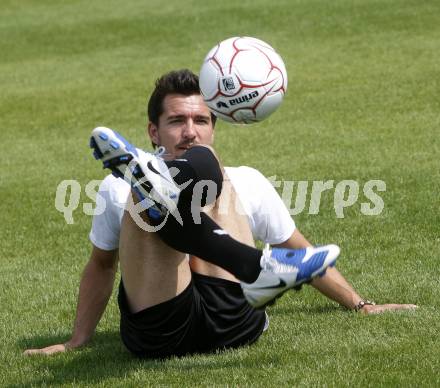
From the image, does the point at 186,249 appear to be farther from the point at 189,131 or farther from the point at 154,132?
the point at 154,132

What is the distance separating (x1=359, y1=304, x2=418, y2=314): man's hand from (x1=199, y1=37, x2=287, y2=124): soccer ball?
1262 mm

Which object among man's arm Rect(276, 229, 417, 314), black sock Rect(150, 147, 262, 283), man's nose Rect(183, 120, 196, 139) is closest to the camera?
black sock Rect(150, 147, 262, 283)

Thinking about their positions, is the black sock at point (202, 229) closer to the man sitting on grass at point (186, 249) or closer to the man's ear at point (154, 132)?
the man sitting on grass at point (186, 249)

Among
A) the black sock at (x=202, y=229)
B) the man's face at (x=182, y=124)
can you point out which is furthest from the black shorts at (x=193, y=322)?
the man's face at (x=182, y=124)

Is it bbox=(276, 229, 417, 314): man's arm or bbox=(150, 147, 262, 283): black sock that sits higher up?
bbox=(150, 147, 262, 283): black sock

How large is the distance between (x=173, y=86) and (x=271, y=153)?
637cm

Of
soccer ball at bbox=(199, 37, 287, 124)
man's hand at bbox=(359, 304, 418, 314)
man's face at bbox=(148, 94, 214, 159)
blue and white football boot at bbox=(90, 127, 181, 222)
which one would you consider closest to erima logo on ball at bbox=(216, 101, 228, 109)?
soccer ball at bbox=(199, 37, 287, 124)

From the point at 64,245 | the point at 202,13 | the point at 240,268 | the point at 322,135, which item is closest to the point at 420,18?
the point at 202,13

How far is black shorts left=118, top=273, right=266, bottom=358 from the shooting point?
4.72 meters

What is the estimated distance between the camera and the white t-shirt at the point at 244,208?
515cm

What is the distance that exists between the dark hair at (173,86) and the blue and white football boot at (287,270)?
1568 millimetres

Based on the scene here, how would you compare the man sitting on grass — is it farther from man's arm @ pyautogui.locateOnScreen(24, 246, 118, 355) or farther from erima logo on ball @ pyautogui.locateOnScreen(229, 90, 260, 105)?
erima logo on ball @ pyautogui.locateOnScreen(229, 90, 260, 105)

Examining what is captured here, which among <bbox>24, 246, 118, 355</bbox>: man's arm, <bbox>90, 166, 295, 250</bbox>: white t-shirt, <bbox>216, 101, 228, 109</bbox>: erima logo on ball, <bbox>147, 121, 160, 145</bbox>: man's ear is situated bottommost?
<bbox>24, 246, 118, 355</bbox>: man's arm

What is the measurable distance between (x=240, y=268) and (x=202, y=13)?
19.1m
